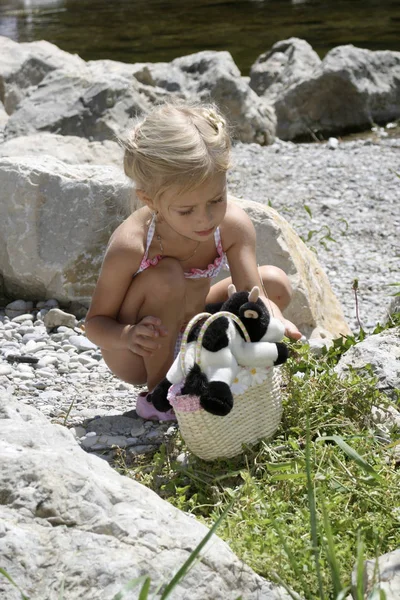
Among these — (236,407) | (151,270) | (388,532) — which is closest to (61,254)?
(151,270)

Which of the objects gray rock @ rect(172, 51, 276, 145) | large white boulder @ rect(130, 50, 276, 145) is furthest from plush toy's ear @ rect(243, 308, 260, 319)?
gray rock @ rect(172, 51, 276, 145)

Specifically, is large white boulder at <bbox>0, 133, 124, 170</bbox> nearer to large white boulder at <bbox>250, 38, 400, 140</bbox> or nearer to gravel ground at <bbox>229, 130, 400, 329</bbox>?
gravel ground at <bbox>229, 130, 400, 329</bbox>

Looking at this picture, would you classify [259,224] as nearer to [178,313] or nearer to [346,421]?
[178,313]

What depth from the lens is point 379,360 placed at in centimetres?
321

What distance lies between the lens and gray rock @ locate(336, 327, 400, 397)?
3152 millimetres

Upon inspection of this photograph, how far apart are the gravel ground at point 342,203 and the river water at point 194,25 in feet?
19.6

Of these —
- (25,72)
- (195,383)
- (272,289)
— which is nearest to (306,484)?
(195,383)

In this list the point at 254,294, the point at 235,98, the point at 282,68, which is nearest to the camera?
the point at 254,294

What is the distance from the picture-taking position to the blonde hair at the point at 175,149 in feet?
10.0

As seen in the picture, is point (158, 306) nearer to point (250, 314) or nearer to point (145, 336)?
point (145, 336)

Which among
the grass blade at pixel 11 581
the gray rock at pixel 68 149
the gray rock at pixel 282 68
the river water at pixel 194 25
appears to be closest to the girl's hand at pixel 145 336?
the grass blade at pixel 11 581

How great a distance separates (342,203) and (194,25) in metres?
12.7

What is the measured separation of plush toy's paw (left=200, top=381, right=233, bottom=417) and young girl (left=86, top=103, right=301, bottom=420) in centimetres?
57

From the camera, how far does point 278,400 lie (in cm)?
286
